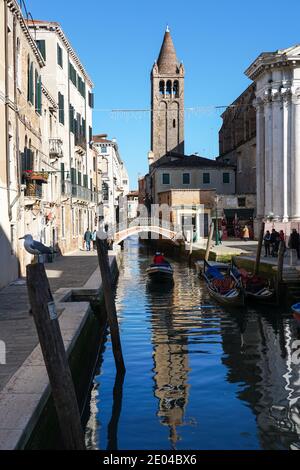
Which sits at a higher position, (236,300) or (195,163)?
(195,163)

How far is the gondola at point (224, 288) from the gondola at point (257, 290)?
35 centimetres

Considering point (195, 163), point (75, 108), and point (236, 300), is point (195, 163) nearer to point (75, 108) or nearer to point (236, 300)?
point (75, 108)

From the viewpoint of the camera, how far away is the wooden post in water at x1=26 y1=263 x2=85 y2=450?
5.55 m

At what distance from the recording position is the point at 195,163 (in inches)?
1897

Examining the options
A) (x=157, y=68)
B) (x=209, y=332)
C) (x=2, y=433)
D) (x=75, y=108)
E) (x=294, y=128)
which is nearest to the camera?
(x=2, y=433)

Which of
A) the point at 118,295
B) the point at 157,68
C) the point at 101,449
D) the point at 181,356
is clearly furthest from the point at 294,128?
the point at 157,68

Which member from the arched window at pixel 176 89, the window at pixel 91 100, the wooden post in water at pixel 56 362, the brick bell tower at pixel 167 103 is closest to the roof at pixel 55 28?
the window at pixel 91 100

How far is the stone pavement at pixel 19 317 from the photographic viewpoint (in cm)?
795

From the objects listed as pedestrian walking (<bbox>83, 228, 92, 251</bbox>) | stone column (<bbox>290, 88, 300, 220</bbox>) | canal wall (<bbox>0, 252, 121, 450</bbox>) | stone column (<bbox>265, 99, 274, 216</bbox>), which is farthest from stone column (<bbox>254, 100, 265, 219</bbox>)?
canal wall (<bbox>0, 252, 121, 450</bbox>)

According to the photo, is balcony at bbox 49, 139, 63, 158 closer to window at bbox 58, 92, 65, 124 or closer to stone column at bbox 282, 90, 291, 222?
window at bbox 58, 92, 65, 124

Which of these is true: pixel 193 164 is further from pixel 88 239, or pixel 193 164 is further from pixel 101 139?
pixel 101 139

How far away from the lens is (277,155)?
30.6 m

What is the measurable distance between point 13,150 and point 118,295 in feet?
20.5

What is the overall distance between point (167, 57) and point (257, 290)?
2360 inches
